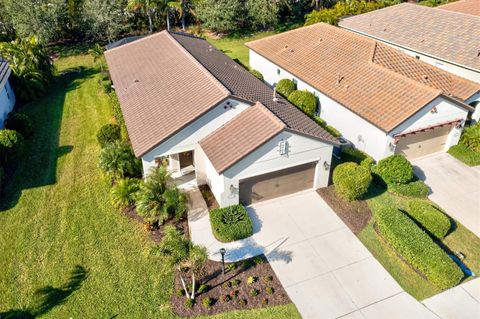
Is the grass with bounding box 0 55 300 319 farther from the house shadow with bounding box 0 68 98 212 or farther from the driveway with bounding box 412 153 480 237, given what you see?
the driveway with bounding box 412 153 480 237

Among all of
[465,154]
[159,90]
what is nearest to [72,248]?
[159,90]

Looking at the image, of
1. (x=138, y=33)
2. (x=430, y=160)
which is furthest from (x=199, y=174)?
(x=138, y=33)

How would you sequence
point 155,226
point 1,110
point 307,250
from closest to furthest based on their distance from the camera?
point 307,250 < point 155,226 < point 1,110

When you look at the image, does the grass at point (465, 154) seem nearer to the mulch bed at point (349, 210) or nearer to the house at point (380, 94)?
the house at point (380, 94)

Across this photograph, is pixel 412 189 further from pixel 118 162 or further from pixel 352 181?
pixel 118 162

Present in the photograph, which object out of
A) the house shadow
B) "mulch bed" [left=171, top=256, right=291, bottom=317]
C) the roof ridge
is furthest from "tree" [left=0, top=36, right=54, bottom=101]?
"mulch bed" [left=171, top=256, right=291, bottom=317]

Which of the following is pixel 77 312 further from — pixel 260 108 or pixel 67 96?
pixel 67 96
